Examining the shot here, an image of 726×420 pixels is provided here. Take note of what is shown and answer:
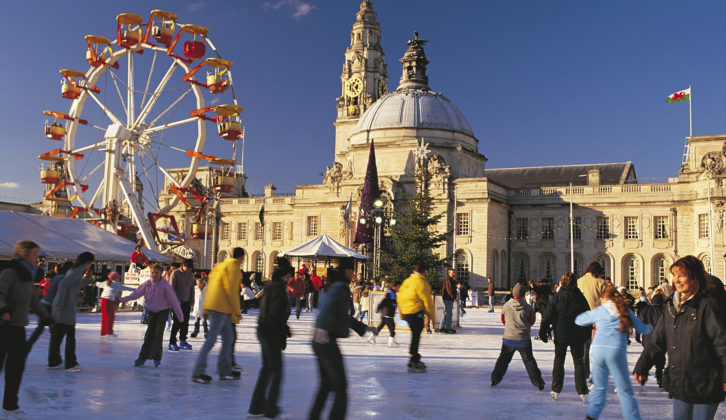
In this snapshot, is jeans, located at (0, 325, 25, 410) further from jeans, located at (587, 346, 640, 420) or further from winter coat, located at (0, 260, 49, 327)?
jeans, located at (587, 346, 640, 420)

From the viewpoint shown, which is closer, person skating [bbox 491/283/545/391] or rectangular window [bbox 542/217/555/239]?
person skating [bbox 491/283/545/391]

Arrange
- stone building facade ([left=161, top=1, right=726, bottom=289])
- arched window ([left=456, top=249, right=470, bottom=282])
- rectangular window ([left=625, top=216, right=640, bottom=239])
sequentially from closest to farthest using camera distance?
stone building facade ([left=161, top=1, right=726, bottom=289]) → rectangular window ([left=625, top=216, right=640, bottom=239]) → arched window ([left=456, top=249, right=470, bottom=282])

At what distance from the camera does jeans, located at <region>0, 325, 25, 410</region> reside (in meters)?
7.29

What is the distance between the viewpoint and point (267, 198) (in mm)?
63281

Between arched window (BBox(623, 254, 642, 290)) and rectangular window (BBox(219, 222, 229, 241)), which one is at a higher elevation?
rectangular window (BBox(219, 222, 229, 241))

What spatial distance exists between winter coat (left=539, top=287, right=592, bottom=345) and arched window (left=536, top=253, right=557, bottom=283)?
44000mm

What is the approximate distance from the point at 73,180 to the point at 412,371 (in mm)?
31894

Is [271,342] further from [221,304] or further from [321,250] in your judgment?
[321,250]

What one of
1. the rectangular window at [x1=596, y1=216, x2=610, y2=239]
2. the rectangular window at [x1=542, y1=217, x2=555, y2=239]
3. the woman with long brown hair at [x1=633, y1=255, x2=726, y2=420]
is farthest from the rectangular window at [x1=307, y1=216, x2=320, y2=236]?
the woman with long brown hair at [x1=633, y1=255, x2=726, y2=420]

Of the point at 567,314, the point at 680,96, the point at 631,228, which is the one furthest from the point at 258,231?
the point at 567,314

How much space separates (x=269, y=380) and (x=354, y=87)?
6177 cm

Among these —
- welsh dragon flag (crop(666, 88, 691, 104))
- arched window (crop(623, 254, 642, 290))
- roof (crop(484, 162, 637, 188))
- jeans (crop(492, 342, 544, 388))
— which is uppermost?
welsh dragon flag (crop(666, 88, 691, 104))

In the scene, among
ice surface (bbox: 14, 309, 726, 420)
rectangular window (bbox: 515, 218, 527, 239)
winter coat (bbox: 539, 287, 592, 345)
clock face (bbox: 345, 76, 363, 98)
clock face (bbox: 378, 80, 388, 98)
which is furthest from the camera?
clock face (bbox: 378, 80, 388, 98)

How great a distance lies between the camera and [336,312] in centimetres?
705
